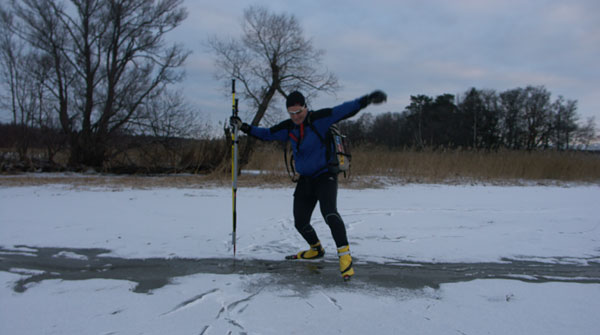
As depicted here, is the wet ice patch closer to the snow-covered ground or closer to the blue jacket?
the snow-covered ground

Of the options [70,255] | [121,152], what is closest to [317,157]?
[70,255]

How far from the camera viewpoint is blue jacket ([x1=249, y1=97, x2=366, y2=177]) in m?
3.65

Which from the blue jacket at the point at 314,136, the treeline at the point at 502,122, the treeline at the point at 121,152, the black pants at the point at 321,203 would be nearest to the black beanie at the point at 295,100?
the blue jacket at the point at 314,136

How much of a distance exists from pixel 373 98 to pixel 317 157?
792 mm

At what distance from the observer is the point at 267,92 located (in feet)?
52.5

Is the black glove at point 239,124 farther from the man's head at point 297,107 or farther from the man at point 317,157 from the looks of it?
the man's head at point 297,107

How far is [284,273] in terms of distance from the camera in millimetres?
3707

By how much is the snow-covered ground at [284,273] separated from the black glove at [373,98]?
1.65 metres

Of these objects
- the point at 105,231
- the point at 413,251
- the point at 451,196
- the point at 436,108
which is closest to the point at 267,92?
the point at 451,196

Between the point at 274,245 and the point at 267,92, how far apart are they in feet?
39.4

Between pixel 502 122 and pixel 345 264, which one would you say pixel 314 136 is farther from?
pixel 502 122

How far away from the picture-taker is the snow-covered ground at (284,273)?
2641 mm

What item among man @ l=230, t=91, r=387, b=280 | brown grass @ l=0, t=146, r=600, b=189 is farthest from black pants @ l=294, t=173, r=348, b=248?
brown grass @ l=0, t=146, r=600, b=189

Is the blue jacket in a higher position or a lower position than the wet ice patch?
higher
